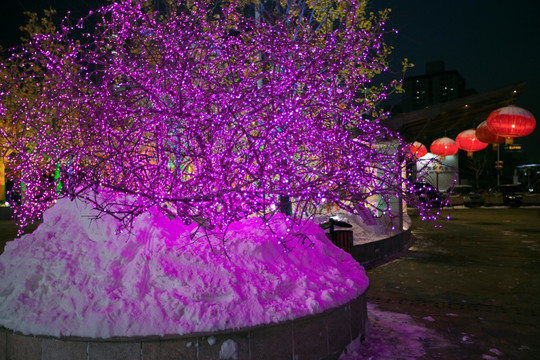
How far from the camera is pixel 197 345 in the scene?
4.12 metres

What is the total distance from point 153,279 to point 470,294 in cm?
595

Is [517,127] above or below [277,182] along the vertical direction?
above

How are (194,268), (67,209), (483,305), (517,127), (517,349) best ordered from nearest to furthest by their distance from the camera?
(194,268)
(517,349)
(67,209)
(483,305)
(517,127)

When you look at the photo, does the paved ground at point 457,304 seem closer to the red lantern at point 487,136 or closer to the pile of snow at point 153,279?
the pile of snow at point 153,279

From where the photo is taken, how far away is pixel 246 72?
29.2ft

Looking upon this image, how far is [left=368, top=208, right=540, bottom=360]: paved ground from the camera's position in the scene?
555 centimetres

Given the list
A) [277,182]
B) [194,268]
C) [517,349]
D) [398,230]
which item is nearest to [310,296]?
[194,268]

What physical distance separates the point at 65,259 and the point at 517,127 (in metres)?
13.4

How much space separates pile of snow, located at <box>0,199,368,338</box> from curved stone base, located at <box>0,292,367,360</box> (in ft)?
0.26

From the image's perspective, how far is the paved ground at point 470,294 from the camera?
5551 mm

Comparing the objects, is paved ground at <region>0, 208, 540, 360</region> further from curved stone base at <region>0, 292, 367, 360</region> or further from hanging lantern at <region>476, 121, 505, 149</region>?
hanging lantern at <region>476, 121, 505, 149</region>

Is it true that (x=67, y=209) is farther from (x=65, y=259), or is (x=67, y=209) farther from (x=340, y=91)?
(x=340, y=91)

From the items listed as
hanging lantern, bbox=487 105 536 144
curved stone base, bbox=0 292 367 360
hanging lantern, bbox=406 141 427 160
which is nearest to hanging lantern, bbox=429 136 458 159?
hanging lantern, bbox=406 141 427 160

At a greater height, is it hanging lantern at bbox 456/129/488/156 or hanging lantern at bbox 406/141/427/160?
hanging lantern at bbox 456/129/488/156
